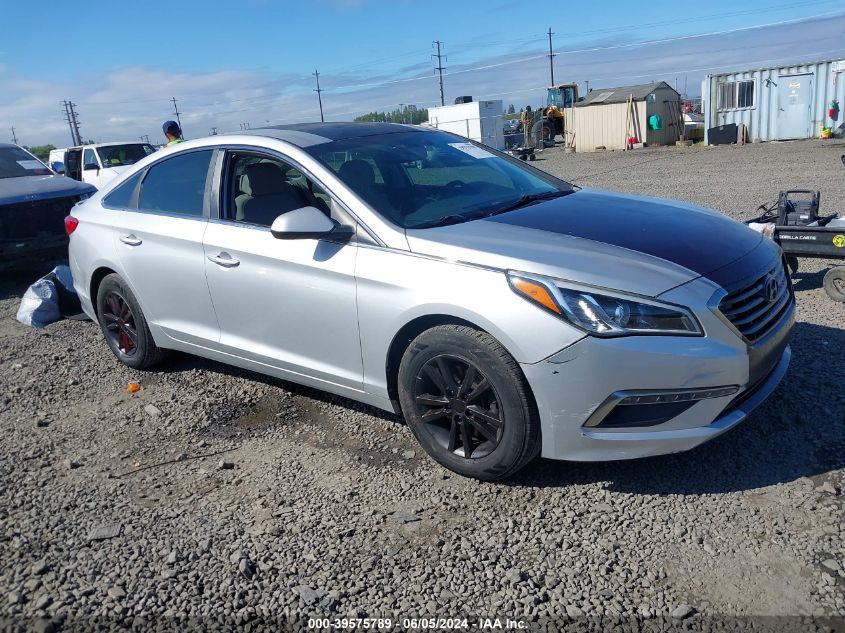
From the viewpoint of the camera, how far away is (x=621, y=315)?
3.01 meters

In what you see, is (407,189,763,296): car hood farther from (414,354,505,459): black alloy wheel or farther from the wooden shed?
the wooden shed

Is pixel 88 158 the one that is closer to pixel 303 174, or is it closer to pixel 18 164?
pixel 18 164

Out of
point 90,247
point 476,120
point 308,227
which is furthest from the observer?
point 476,120

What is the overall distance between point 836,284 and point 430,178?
3680 millimetres

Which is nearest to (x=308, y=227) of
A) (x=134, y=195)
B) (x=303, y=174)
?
(x=303, y=174)

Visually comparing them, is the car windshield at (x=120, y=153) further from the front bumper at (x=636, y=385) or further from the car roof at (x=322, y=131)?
the front bumper at (x=636, y=385)

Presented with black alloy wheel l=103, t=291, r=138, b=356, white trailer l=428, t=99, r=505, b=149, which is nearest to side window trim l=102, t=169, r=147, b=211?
black alloy wheel l=103, t=291, r=138, b=356

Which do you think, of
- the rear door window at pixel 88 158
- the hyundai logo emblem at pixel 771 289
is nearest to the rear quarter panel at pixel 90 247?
the hyundai logo emblem at pixel 771 289

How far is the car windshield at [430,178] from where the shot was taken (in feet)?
12.7

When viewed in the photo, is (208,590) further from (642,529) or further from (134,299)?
(134,299)

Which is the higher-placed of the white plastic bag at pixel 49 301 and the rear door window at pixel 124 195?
the rear door window at pixel 124 195

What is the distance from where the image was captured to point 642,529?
308 centimetres

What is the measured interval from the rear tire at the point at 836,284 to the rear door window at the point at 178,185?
16.0ft

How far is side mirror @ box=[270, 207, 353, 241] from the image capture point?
12.0 feet
